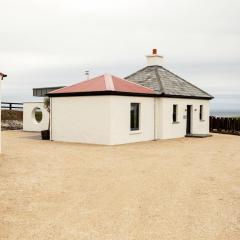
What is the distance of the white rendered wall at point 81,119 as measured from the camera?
65.7 feet

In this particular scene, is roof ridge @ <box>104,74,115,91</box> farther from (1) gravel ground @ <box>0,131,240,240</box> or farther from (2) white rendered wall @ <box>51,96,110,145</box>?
(1) gravel ground @ <box>0,131,240,240</box>

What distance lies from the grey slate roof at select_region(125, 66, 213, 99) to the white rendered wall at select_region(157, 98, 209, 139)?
42cm

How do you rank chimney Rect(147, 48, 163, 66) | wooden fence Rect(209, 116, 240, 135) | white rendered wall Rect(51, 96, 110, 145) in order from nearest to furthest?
white rendered wall Rect(51, 96, 110, 145)
chimney Rect(147, 48, 163, 66)
wooden fence Rect(209, 116, 240, 135)

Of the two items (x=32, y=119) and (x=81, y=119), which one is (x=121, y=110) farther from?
(x=32, y=119)

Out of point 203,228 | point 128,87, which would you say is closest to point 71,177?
point 203,228

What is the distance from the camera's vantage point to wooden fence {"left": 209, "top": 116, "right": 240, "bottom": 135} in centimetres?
2962

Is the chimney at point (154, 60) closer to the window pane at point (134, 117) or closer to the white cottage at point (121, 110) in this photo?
the white cottage at point (121, 110)

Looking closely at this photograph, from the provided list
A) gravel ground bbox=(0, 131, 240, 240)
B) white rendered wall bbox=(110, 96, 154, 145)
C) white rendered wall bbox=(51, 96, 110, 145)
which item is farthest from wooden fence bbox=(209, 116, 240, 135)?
gravel ground bbox=(0, 131, 240, 240)

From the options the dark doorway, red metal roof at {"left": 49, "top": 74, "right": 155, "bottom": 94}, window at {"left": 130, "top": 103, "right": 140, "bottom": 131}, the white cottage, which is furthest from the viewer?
the dark doorway

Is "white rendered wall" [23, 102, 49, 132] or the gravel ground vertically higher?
"white rendered wall" [23, 102, 49, 132]

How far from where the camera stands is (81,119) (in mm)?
20875

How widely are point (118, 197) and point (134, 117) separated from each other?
1309 cm

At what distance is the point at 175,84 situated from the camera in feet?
85.0

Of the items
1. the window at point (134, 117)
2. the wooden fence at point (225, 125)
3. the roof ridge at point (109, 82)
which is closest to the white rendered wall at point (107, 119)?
the window at point (134, 117)
